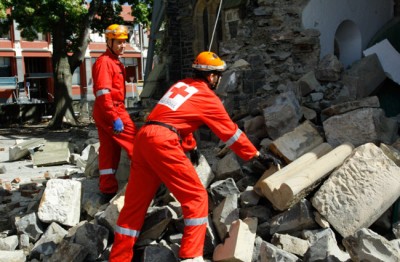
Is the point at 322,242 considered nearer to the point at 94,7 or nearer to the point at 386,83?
the point at 386,83

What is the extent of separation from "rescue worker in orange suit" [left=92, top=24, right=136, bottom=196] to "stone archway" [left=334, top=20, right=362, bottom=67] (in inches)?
194

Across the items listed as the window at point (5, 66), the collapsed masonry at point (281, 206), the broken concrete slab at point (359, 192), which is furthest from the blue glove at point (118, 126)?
the window at point (5, 66)

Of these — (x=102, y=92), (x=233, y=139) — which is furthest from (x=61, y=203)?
(x=233, y=139)

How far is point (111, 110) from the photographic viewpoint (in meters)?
4.84

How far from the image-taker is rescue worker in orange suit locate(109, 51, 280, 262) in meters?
3.73

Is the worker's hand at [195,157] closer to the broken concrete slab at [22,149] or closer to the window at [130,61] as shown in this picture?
the broken concrete slab at [22,149]

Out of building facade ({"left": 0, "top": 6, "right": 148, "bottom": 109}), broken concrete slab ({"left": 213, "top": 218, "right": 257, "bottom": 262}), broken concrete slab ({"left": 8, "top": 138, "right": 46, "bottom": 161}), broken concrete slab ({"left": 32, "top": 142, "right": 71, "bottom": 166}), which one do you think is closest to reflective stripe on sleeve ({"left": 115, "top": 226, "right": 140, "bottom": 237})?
broken concrete slab ({"left": 213, "top": 218, "right": 257, "bottom": 262})

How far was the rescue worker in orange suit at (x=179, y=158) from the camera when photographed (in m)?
3.73

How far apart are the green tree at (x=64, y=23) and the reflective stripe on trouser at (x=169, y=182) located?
39.3 ft

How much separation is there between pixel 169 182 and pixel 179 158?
218mm

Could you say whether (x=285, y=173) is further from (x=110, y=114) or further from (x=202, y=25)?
(x=202, y=25)

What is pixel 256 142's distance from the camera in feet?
17.6

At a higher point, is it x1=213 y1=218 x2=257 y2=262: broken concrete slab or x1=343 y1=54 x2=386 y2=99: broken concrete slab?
x1=343 y1=54 x2=386 y2=99: broken concrete slab

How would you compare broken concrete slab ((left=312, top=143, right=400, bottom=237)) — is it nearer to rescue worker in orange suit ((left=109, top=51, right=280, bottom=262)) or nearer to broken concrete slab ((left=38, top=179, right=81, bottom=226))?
rescue worker in orange suit ((left=109, top=51, right=280, bottom=262))
